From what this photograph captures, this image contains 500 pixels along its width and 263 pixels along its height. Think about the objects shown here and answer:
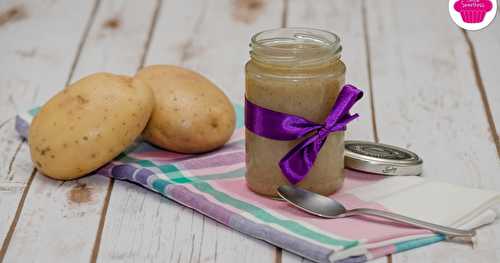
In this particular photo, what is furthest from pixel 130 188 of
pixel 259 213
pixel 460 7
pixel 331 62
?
pixel 460 7

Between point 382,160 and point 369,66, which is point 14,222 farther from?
point 369,66

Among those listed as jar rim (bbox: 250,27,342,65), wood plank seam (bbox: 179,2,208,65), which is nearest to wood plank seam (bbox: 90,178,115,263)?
jar rim (bbox: 250,27,342,65)

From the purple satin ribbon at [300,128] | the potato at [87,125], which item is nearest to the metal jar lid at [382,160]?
the purple satin ribbon at [300,128]

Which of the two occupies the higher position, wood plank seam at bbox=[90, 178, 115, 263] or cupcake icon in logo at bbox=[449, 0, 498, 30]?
cupcake icon in logo at bbox=[449, 0, 498, 30]

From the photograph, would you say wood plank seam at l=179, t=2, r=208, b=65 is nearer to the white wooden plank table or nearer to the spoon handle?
the white wooden plank table

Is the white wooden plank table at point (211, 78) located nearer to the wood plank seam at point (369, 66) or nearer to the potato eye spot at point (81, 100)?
the wood plank seam at point (369, 66)

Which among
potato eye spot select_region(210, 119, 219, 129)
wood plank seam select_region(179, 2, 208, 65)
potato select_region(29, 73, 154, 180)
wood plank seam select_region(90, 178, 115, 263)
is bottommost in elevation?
wood plank seam select_region(179, 2, 208, 65)
